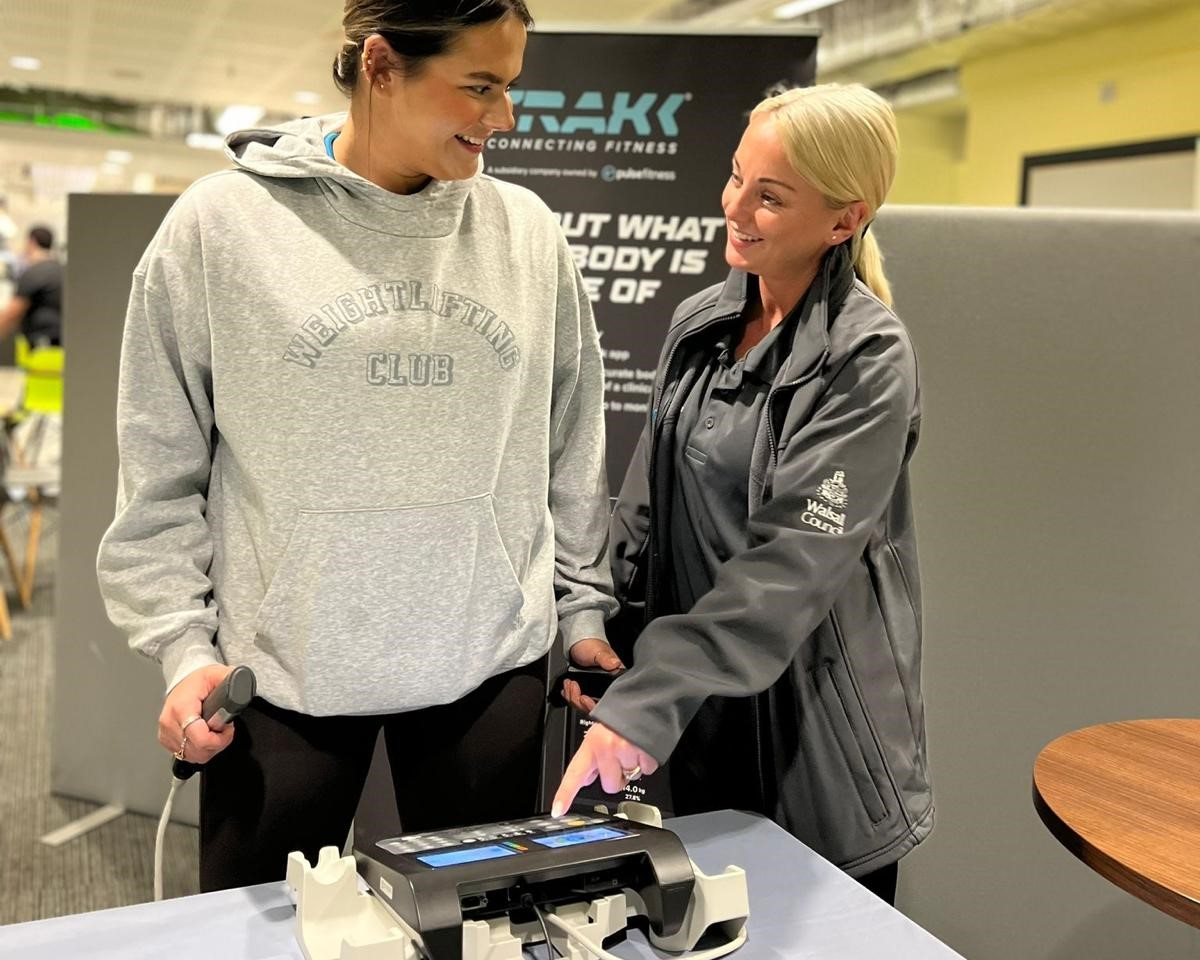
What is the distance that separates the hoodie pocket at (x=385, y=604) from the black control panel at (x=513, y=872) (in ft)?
0.70

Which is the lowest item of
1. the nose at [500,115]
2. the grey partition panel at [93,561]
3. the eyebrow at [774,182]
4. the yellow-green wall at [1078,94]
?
the grey partition panel at [93,561]

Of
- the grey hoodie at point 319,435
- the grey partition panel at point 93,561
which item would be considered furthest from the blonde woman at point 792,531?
the grey partition panel at point 93,561

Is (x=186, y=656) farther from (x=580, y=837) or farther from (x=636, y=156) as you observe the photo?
(x=636, y=156)

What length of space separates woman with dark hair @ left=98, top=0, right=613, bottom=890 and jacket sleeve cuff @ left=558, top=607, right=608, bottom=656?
4.6 inches

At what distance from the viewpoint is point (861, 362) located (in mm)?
1220

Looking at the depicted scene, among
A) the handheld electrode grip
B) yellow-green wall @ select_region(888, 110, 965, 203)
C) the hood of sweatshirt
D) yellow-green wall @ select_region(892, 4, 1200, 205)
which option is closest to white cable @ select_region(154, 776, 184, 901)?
the handheld electrode grip

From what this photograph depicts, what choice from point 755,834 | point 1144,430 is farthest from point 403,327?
point 1144,430

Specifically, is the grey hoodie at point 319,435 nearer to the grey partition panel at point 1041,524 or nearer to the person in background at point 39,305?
the grey partition panel at point 1041,524

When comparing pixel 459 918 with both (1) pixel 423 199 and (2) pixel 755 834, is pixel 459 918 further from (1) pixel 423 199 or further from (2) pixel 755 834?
(1) pixel 423 199

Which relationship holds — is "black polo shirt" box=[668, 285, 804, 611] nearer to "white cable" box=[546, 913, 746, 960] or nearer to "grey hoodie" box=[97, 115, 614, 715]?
"grey hoodie" box=[97, 115, 614, 715]

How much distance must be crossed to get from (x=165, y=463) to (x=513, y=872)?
0.57 m

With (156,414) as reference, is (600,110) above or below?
above

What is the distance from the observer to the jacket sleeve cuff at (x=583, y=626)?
4.44 feet

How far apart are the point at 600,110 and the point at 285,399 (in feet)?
6.22
